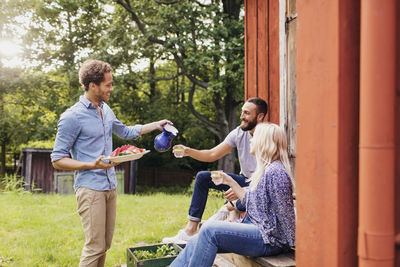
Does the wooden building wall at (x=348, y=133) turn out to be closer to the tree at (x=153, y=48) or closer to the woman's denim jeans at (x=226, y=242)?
the woman's denim jeans at (x=226, y=242)

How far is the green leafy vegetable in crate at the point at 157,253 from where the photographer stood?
3.26m

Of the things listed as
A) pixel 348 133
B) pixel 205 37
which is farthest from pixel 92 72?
pixel 205 37

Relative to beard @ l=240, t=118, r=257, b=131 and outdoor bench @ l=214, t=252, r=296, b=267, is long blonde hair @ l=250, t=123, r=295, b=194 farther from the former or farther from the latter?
beard @ l=240, t=118, r=257, b=131

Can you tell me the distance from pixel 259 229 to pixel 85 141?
151 cm

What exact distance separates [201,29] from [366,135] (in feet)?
34.2

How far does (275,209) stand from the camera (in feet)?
7.81

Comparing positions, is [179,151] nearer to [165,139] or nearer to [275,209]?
[165,139]

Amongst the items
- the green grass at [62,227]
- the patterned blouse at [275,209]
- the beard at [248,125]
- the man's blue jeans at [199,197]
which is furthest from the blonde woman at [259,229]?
the green grass at [62,227]

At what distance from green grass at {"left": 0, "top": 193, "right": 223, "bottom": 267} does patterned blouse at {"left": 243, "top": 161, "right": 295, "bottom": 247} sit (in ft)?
7.82

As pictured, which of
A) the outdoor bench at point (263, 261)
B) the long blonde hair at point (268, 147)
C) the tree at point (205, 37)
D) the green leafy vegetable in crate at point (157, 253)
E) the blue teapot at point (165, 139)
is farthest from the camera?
the tree at point (205, 37)

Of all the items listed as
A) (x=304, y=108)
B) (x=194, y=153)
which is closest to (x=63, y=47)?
(x=194, y=153)

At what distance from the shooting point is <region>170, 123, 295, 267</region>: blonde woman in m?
2.34

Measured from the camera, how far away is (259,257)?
2422 mm

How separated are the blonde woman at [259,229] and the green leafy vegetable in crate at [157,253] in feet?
2.82
